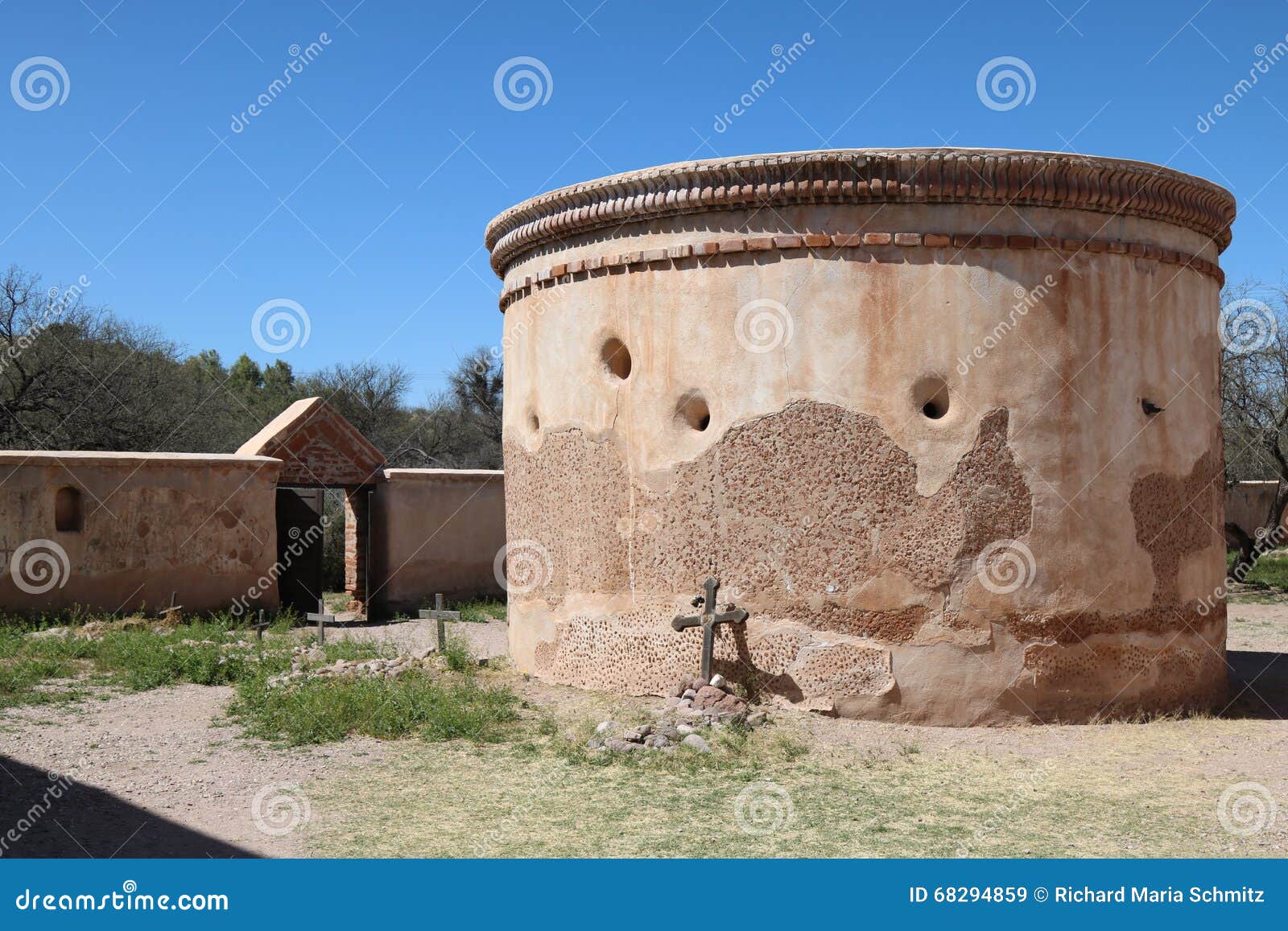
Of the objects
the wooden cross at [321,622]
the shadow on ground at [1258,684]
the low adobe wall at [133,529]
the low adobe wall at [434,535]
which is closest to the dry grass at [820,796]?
the shadow on ground at [1258,684]

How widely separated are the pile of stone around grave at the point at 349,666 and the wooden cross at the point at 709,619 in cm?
287

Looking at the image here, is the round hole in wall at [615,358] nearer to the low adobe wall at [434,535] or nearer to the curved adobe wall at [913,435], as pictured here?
the curved adobe wall at [913,435]

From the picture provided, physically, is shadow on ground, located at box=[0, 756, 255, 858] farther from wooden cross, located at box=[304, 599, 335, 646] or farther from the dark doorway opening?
the dark doorway opening

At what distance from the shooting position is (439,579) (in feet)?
56.1

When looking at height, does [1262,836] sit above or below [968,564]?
below

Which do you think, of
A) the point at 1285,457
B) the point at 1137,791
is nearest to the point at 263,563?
the point at 1137,791

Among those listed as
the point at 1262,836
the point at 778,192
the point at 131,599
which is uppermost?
the point at 778,192

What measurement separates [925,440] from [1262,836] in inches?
132

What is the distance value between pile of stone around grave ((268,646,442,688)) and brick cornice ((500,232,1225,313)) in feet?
13.2

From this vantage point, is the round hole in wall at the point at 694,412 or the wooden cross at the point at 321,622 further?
the wooden cross at the point at 321,622

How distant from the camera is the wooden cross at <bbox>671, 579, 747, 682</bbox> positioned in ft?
27.1

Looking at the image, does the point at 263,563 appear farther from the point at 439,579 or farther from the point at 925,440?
the point at 925,440

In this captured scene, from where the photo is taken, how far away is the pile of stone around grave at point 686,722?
740cm

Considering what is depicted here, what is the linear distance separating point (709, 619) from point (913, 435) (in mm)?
2026
